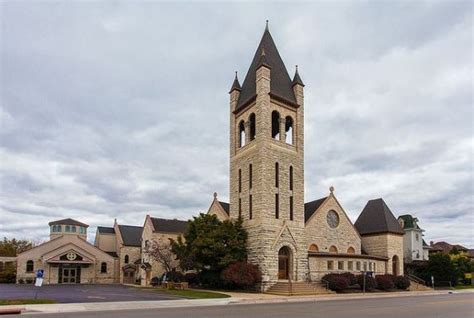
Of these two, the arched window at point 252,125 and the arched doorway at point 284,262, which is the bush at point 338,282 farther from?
the arched window at point 252,125

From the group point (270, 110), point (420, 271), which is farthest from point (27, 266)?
point (420, 271)

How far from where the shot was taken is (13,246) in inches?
3118

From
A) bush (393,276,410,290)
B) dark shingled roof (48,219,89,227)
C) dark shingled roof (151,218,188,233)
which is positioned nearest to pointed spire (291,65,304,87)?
bush (393,276,410,290)

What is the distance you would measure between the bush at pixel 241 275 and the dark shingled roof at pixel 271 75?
15834mm

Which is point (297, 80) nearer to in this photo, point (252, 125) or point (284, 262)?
point (252, 125)

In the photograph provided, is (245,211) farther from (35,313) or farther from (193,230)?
(35,313)

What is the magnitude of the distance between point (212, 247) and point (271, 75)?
56.9 feet

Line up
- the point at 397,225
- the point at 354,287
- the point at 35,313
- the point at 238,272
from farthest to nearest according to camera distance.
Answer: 1. the point at 397,225
2. the point at 354,287
3. the point at 238,272
4. the point at 35,313

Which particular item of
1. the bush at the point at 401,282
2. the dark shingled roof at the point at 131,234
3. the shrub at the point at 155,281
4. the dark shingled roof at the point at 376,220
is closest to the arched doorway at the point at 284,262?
the bush at the point at 401,282

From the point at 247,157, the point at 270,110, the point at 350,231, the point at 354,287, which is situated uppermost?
the point at 270,110

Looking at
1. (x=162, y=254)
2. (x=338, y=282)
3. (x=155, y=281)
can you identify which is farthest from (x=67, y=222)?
(x=338, y=282)

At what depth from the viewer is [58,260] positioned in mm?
55562

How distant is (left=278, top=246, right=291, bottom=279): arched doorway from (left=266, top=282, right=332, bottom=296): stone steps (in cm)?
212

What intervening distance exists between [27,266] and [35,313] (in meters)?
41.3
